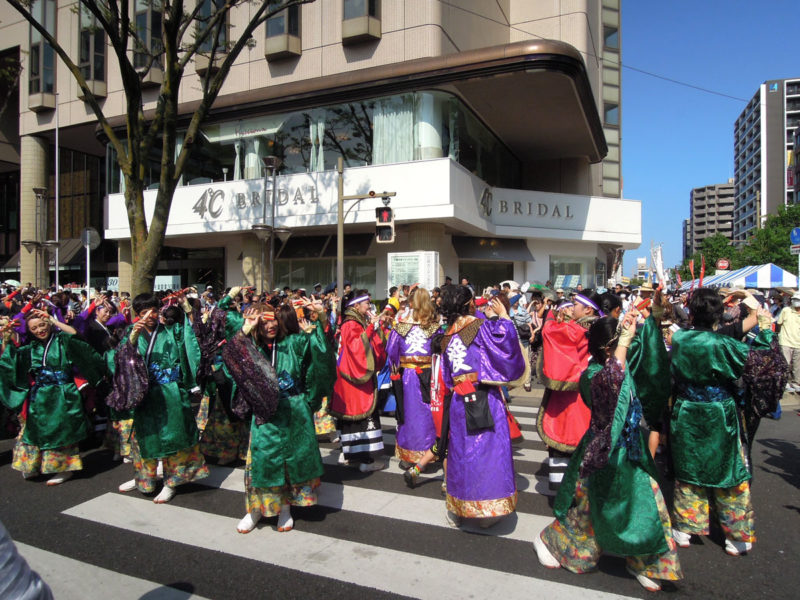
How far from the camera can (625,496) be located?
3084 millimetres

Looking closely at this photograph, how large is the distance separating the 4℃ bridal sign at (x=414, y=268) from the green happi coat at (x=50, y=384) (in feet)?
32.7

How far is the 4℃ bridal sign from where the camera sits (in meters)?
14.7

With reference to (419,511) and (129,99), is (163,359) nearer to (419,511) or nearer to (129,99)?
(419,511)

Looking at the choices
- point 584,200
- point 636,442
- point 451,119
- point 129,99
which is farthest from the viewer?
point 584,200

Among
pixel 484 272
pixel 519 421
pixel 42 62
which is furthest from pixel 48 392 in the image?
pixel 42 62

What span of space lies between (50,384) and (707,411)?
19.0ft

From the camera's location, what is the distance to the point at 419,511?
4.35m

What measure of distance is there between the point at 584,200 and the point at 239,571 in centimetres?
2020

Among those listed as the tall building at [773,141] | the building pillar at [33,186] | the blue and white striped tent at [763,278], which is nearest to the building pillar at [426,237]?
the blue and white striped tent at [763,278]

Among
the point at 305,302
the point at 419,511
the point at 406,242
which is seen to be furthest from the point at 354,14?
the point at 419,511

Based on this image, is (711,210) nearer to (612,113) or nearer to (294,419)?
(612,113)

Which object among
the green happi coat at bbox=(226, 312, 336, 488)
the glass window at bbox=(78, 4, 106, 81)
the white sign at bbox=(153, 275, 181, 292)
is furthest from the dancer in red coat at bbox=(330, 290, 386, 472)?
the glass window at bbox=(78, 4, 106, 81)

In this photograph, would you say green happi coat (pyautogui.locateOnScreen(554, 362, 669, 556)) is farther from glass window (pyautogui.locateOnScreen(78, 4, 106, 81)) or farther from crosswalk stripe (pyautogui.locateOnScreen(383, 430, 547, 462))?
glass window (pyautogui.locateOnScreen(78, 4, 106, 81))

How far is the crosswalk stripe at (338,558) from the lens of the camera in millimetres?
3137
